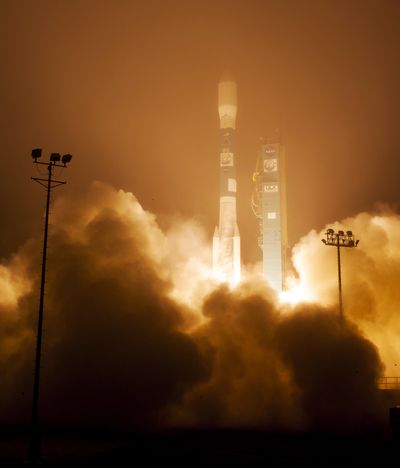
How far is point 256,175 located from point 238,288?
2265 centimetres

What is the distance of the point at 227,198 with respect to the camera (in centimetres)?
5341

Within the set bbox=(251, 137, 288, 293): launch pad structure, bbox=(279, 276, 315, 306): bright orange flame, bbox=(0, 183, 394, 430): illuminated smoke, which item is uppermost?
bbox=(251, 137, 288, 293): launch pad structure

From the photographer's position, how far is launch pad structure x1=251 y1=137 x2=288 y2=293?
5491cm

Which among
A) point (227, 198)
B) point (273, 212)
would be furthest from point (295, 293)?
point (227, 198)

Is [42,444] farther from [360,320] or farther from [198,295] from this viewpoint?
[360,320]

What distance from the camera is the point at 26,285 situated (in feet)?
114

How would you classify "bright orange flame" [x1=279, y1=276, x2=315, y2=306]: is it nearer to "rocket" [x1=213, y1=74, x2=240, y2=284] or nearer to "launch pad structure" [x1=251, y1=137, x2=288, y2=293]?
"launch pad structure" [x1=251, y1=137, x2=288, y2=293]

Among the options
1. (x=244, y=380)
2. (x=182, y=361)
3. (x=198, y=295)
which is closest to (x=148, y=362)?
(x=182, y=361)

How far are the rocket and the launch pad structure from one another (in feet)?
12.4

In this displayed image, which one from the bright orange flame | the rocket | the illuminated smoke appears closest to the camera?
the illuminated smoke

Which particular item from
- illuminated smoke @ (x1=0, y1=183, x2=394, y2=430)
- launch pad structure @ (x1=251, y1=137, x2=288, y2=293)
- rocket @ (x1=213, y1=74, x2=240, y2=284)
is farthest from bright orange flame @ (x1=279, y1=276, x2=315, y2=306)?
illuminated smoke @ (x1=0, y1=183, x2=394, y2=430)

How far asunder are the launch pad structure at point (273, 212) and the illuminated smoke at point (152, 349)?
1918 centimetres

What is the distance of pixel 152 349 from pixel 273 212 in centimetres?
2720

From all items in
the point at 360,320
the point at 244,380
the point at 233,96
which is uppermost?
the point at 233,96
